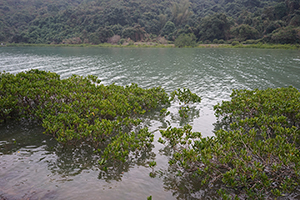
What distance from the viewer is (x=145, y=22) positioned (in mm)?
119188

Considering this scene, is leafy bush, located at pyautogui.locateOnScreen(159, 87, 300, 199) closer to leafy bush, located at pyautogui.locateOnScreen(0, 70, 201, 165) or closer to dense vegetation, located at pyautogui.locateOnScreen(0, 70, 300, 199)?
dense vegetation, located at pyautogui.locateOnScreen(0, 70, 300, 199)

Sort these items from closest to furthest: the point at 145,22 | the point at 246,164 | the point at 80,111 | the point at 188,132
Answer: the point at 246,164 → the point at 188,132 → the point at 80,111 → the point at 145,22

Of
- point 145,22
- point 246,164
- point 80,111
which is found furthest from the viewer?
point 145,22

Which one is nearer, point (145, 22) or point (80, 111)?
point (80, 111)

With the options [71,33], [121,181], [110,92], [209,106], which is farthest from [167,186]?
[71,33]

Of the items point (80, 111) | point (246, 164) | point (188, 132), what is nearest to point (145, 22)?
point (80, 111)

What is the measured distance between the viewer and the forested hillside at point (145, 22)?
270 ft

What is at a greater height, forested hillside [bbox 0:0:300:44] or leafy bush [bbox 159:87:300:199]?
forested hillside [bbox 0:0:300:44]

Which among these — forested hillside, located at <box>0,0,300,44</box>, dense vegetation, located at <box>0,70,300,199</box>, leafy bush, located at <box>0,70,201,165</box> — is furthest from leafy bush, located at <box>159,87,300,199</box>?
forested hillside, located at <box>0,0,300,44</box>

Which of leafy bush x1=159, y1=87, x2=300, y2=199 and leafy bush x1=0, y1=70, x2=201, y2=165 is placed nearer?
leafy bush x1=159, y1=87, x2=300, y2=199

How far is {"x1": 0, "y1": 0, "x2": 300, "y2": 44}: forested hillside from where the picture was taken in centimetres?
8225

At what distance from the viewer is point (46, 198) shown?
17.9ft

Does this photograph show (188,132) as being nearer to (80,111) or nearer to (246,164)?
(246,164)

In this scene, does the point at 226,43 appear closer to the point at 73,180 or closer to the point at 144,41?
the point at 144,41
